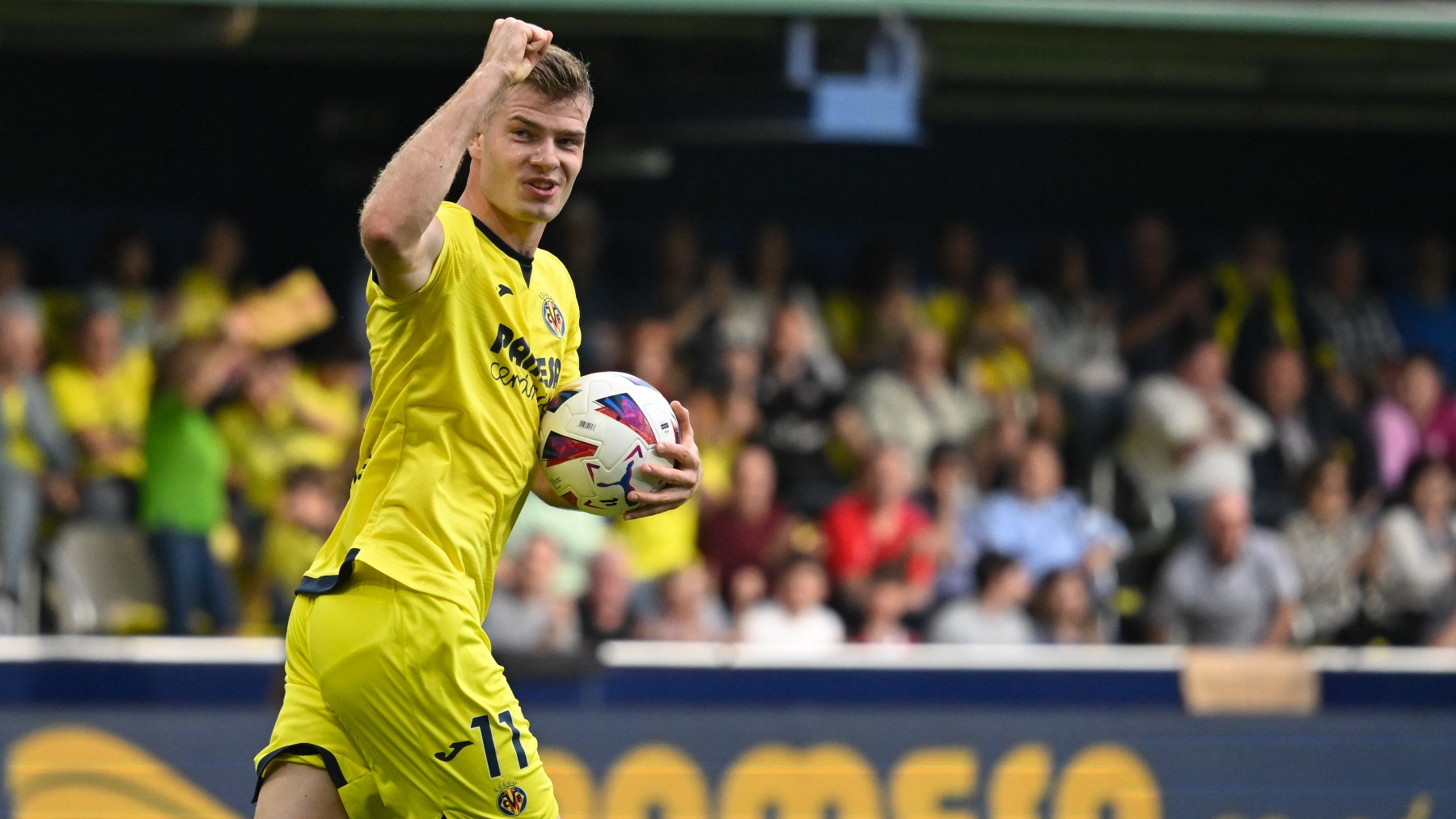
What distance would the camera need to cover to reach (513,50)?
12.9 feet

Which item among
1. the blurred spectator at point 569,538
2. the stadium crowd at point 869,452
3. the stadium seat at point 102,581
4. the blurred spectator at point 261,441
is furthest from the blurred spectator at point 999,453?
the stadium seat at point 102,581

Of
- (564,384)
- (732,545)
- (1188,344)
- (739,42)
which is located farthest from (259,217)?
(564,384)

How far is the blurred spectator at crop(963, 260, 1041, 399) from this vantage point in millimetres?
10859

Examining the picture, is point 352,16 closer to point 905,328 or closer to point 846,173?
point 905,328

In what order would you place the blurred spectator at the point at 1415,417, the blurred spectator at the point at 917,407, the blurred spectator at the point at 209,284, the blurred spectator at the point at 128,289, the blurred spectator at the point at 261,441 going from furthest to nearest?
the blurred spectator at the point at 1415,417 < the blurred spectator at the point at 917,407 < the blurred spectator at the point at 209,284 < the blurred spectator at the point at 128,289 < the blurred spectator at the point at 261,441

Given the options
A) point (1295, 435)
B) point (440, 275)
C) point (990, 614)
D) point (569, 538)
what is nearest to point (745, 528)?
point (569, 538)

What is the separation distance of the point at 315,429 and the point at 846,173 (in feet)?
17.0

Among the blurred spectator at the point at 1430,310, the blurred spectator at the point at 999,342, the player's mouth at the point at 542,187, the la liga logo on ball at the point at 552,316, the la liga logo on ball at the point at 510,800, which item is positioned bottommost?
the la liga logo on ball at the point at 510,800

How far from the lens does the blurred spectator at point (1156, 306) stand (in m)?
11.3

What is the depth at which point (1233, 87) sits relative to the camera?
12.2 meters

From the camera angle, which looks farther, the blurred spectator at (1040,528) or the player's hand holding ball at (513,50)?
the blurred spectator at (1040,528)

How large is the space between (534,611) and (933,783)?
6.17ft

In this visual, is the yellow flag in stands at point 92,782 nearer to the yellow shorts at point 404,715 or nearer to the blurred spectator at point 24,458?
the blurred spectator at point 24,458

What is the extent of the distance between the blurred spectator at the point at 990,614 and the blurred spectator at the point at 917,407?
949 mm
